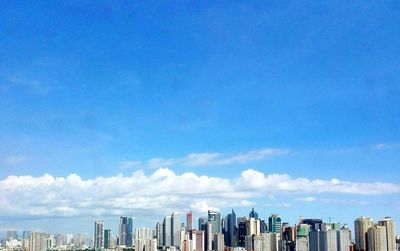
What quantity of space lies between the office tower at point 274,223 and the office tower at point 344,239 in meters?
11.0

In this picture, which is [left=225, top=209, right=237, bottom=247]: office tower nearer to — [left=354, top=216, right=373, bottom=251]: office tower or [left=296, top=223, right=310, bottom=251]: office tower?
[left=296, top=223, right=310, bottom=251]: office tower

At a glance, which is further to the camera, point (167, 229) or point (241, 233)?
point (167, 229)

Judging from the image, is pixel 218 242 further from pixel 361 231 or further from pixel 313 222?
pixel 361 231

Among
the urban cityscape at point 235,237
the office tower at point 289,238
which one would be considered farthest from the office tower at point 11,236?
the office tower at point 289,238

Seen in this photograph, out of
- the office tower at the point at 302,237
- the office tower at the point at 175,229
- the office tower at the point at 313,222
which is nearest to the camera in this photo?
the office tower at the point at 302,237

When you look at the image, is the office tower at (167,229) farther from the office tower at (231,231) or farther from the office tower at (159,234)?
the office tower at (231,231)

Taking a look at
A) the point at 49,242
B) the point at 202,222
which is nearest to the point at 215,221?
the point at 202,222

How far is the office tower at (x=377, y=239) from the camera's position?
106 ft

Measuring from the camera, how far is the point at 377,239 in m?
32.4

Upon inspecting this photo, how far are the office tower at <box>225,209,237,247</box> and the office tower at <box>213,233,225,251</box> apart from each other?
2289 mm

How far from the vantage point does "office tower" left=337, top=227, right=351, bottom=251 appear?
34.1 metres

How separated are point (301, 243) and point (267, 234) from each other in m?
Result: 3.78

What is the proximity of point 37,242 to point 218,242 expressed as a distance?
55.0 feet

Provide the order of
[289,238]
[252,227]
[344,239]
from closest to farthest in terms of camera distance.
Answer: [344,239] → [289,238] → [252,227]
